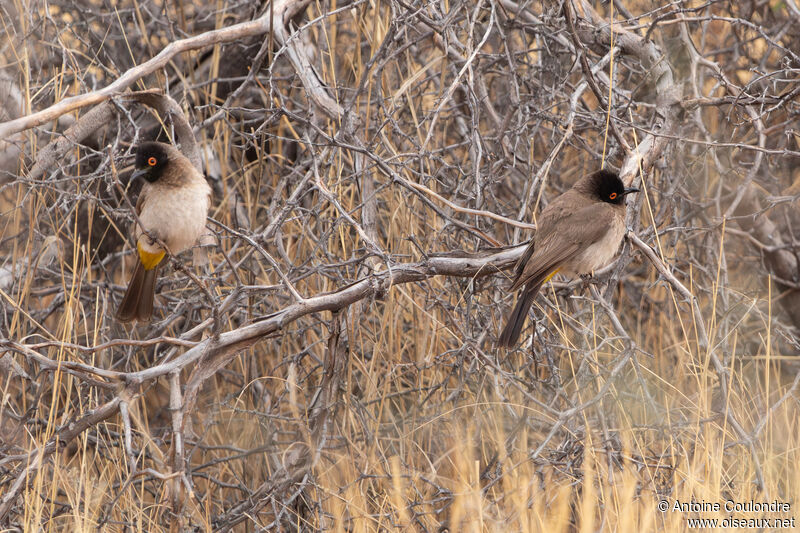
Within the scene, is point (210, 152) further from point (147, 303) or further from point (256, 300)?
point (147, 303)

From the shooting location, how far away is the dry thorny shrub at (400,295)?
355 cm

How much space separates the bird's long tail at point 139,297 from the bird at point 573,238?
1.71 meters

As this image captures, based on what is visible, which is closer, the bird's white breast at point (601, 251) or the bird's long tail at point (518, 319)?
the bird's long tail at point (518, 319)

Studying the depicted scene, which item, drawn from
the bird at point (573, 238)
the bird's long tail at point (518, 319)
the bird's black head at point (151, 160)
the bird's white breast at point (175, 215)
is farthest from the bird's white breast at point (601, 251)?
the bird's black head at point (151, 160)

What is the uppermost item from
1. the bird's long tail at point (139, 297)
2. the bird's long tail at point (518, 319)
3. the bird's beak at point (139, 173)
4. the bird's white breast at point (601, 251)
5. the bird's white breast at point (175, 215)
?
the bird's beak at point (139, 173)

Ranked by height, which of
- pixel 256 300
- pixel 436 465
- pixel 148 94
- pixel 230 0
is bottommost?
pixel 436 465

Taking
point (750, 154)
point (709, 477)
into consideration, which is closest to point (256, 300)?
point (709, 477)

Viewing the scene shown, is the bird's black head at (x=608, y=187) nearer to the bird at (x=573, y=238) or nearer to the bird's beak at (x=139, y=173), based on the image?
the bird at (x=573, y=238)

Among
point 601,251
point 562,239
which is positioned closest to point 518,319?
point 562,239

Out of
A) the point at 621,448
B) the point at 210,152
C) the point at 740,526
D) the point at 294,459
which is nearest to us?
the point at 740,526

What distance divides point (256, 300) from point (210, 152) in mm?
1139

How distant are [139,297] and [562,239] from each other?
80.7 inches

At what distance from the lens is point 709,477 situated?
11.1 ft

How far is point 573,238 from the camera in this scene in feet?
13.0
